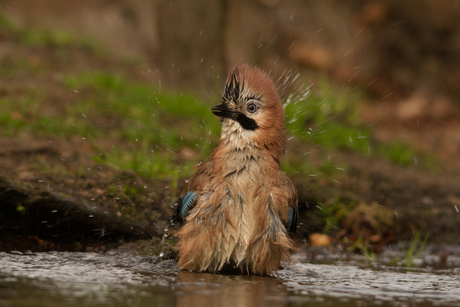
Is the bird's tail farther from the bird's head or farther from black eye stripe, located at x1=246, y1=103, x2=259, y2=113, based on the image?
black eye stripe, located at x1=246, y1=103, x2=259, y2=113

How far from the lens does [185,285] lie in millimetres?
3449

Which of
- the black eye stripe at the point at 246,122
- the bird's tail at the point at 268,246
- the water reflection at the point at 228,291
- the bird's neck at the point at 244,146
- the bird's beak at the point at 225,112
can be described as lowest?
the water reflection at the point at 228,291

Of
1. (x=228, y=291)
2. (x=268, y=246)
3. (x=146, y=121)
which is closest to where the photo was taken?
(x=228, y=291)

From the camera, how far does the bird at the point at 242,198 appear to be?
410cm

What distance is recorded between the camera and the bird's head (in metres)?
4.40

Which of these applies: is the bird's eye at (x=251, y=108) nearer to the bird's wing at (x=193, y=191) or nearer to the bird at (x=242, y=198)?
the bird at (x=242, y=198)

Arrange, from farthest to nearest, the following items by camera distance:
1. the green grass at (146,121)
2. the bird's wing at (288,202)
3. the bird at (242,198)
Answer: the green grass at (146,121) < the bird's wing at (288,202) < the bird at (242,198)

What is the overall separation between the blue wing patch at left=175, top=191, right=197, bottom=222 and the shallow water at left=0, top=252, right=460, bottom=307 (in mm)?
379

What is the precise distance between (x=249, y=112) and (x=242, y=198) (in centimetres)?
70

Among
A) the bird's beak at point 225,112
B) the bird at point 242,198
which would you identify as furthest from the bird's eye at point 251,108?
the bird's beak at point 225,112

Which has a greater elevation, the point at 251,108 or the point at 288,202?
the point at 251,108

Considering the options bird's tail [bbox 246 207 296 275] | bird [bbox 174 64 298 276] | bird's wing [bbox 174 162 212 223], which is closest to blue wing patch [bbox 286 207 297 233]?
bird [bbox 174 64 298 276]

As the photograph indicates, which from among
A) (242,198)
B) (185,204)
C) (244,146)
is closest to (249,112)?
(244,146)

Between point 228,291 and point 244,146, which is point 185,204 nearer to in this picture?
point 244,146
